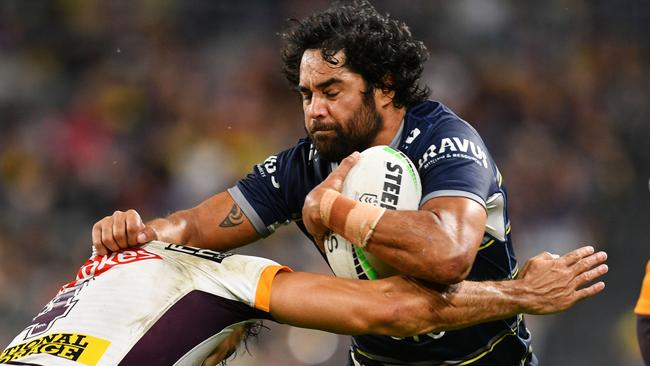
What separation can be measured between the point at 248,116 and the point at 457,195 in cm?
616

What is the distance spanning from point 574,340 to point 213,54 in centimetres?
477

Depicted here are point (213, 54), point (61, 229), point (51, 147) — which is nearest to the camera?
point (61, 229)

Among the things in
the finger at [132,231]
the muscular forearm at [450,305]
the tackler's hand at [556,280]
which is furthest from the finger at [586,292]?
the finger at [132,231]

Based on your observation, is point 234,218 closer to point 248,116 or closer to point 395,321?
point 395,321

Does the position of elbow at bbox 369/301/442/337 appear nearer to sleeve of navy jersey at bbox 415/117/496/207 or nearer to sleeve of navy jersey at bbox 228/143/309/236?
sleeve of navy jersey at bbox 415/117/496/207

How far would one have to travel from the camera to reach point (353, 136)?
4.30 metres

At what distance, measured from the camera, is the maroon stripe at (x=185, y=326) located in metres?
3.14

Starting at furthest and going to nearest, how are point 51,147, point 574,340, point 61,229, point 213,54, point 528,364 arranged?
point 213,54 < point 51,147 < point 61,229 < point 574,340 < point 528,364

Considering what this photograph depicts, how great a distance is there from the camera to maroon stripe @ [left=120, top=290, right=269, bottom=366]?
10.3 ft

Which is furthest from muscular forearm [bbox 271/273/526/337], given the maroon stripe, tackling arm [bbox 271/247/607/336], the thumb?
the thumb

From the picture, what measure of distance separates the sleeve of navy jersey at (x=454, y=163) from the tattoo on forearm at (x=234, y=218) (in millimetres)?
1060

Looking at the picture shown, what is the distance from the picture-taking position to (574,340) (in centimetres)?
765

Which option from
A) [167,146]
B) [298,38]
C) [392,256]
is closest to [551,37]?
[167,146]

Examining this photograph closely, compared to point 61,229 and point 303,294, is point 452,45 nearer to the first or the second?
point 61,229
